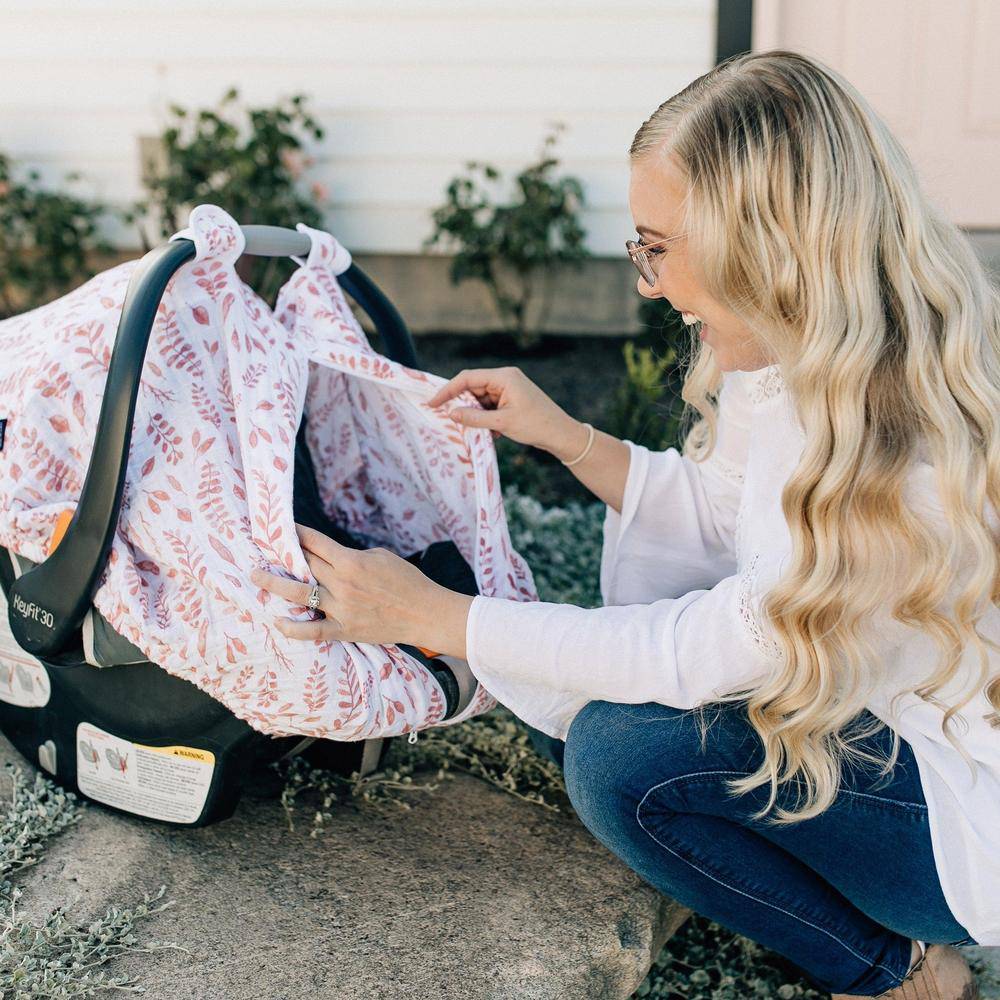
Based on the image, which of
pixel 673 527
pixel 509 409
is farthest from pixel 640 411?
pixel 509 409

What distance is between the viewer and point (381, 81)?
4090 millimetres

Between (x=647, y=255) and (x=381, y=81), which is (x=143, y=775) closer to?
(x=647, y=255)

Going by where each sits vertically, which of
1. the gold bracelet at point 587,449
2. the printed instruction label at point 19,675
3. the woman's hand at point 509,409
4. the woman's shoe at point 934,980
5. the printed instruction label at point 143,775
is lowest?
the woman's shoe at point 934,980

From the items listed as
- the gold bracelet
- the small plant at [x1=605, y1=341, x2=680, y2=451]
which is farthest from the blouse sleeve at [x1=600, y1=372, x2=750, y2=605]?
the small plant at [x1=605, y1=341, x2=680, y2=451]

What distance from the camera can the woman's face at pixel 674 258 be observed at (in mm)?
1459

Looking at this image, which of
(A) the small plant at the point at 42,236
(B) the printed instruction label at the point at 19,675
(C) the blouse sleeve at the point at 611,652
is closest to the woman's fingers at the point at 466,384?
(C) the blouse sleeve at the point at 611,652

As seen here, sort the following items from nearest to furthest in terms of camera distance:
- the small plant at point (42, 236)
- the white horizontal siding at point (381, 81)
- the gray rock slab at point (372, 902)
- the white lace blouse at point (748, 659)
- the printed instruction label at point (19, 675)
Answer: the white lace blouse at point (748, 659) → the gray rock slab at point (372, 902) → the printed instruction label at point (19, 675) → the white horizontal siding at point (381, 81) → the small plant at point (42, 236)

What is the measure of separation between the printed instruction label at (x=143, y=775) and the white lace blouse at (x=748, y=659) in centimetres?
48

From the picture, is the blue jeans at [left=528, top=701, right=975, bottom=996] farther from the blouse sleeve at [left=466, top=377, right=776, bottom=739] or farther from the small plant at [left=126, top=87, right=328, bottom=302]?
the small plant at [left=126, top=87, right=328, bottom=302]

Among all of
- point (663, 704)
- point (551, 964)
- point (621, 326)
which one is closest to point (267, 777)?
Result: point (551, 964)

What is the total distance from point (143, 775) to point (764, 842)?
93 cm

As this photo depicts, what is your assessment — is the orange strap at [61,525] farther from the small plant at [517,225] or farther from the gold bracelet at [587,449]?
the small plant at [517,225]

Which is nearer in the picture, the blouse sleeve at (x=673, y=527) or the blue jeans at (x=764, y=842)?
the blue jeans at (x=764, y=842)

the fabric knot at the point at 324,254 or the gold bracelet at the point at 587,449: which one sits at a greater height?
the fabric knot at the point at 324,254
